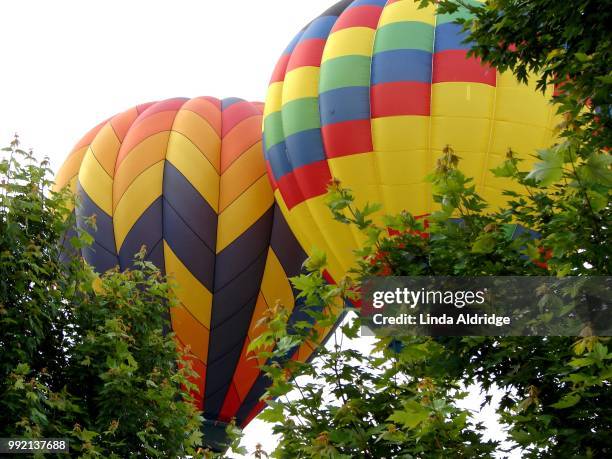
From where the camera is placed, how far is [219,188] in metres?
15.5

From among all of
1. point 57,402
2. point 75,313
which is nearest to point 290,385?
point 57,402

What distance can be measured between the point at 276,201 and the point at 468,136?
408 cm

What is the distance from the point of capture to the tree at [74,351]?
6.98 metres

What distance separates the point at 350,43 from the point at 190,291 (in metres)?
4.81

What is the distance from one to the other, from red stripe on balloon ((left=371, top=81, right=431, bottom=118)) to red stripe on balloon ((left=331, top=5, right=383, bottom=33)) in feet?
4.42

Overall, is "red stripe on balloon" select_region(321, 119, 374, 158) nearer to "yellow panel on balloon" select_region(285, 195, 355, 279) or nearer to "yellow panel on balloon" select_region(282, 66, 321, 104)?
"yellow panel on balloon" select_region(285, 195, 355, 279)

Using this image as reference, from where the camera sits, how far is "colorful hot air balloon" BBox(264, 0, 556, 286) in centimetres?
1267

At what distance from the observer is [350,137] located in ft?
42.9

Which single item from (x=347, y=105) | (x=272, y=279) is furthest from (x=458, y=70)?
(x=272, y=279)

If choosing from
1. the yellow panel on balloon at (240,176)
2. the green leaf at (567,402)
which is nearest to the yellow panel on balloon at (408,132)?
the yellow panel on balloon at (240,176)

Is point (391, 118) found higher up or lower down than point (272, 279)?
higher up

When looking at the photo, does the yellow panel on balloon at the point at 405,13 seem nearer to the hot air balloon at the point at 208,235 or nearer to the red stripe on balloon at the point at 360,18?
the red stripe on balloon at the point at 360,18

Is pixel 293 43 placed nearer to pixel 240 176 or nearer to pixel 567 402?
pixel 240 176
